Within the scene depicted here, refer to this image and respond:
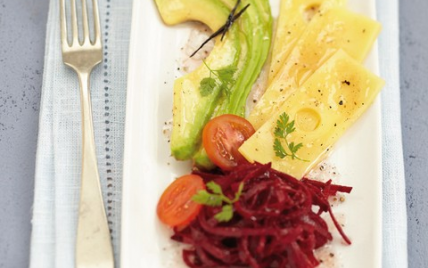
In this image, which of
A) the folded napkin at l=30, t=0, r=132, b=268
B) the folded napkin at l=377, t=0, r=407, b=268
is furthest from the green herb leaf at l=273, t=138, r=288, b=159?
the folded napkin at l=30, t=0, r=132, b=268

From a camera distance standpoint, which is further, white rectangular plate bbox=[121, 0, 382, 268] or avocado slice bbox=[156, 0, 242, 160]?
avocado slice bbox=[156, 0, 242, 160]

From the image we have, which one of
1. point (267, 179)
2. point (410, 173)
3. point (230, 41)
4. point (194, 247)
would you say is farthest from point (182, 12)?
point (410, 173)

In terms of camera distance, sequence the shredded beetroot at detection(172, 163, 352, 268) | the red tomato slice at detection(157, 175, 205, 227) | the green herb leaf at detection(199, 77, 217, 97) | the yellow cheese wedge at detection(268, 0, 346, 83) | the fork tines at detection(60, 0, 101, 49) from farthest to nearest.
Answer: the fork tines at detection(60, 0, 101, 49)
the yellow cheese wedge at detection(268, 0, 346, 83)
the green herb leaf at detection(199, 77, 217, 97)
the red tomato slice at detection(157, 175, 205, 227)
the shredded beetroot at detection(172, 163, 352, 268)

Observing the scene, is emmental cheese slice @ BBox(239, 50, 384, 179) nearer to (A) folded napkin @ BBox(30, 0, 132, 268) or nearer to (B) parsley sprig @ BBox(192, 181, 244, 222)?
(B) parsley sprig @ BBox(192, 181, 244, 222)

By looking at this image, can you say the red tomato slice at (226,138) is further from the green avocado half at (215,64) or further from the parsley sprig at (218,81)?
the parsley sprig at (218,81)

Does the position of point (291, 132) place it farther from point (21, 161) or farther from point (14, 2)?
point (14, 2)

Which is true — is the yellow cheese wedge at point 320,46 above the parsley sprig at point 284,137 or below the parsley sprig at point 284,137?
above

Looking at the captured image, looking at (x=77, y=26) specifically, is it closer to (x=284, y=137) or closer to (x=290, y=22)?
(x=290, y=22)

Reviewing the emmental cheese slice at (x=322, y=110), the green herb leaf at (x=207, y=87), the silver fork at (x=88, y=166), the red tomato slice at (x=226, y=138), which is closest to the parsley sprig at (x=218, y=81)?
the green herb leaf at (x=207, y=87)
